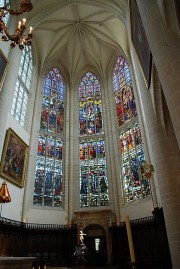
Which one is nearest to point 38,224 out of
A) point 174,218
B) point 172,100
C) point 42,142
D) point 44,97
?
point 42,142

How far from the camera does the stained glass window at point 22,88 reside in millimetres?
13820

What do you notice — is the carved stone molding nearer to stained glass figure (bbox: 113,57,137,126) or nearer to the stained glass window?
stained glass figure (bbox: 113,57,137,126)

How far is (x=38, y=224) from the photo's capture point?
12.2 m

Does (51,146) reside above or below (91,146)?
below

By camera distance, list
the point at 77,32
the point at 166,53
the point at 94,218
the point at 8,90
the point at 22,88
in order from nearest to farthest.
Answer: the point at 166,53 < the point at 8,90 < the point at 94,218 < the point at 22,88 < the point at 77,32

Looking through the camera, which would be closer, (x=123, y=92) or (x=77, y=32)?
(x=123, y=92)

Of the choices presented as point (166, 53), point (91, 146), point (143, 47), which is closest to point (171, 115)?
point (166, 53)

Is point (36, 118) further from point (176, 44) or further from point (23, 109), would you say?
point (176, 44)

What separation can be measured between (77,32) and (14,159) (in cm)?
1133

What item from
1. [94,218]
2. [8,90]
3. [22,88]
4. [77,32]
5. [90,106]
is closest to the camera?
[8,90]

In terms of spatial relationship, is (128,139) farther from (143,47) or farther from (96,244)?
(143,47)

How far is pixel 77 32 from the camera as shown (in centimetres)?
1766

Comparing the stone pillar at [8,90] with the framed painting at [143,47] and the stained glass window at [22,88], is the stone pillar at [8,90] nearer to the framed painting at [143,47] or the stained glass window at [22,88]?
the stained glass window at [22,88]

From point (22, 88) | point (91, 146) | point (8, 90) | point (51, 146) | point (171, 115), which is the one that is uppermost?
point (22, 88)
